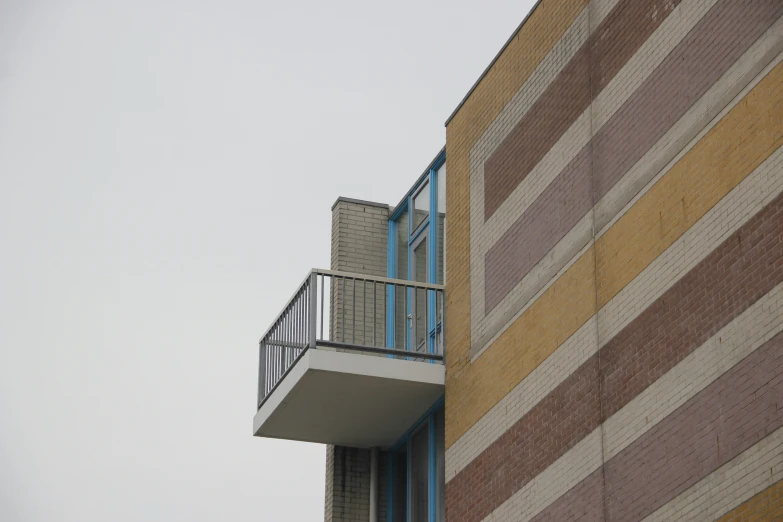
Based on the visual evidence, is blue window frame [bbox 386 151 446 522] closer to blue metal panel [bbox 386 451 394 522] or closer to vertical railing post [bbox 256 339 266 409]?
blue metal panel [bbox 386 451 394 522]

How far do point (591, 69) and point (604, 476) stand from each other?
4322 mm

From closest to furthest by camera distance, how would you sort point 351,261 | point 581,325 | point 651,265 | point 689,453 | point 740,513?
point 740,513
point 689,453
point 651,265
point 581,325
point 351,261

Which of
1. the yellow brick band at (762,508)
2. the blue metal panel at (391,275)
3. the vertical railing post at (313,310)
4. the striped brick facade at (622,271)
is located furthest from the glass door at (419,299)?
the yellow brick band at (762,508)

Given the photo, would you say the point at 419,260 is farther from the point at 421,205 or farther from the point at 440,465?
the point at 440,465

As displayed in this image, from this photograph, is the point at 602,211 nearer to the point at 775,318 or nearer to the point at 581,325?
the point at 581,325

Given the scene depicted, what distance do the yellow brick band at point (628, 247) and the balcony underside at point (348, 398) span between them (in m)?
0.58

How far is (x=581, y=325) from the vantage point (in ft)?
46.3

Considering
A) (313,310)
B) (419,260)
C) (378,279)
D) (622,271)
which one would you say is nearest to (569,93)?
(622,271)

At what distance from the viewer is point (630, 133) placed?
45.5 feet

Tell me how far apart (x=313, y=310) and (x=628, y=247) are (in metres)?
4.52

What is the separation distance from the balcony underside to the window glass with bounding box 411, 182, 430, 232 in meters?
3.11

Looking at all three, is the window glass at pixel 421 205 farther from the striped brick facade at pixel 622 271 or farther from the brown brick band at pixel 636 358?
the brown brick band at pixel 636 358

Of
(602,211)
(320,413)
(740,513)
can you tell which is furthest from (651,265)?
(320,413)

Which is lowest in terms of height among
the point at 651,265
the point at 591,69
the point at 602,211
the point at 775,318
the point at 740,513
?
the point at 740,513
